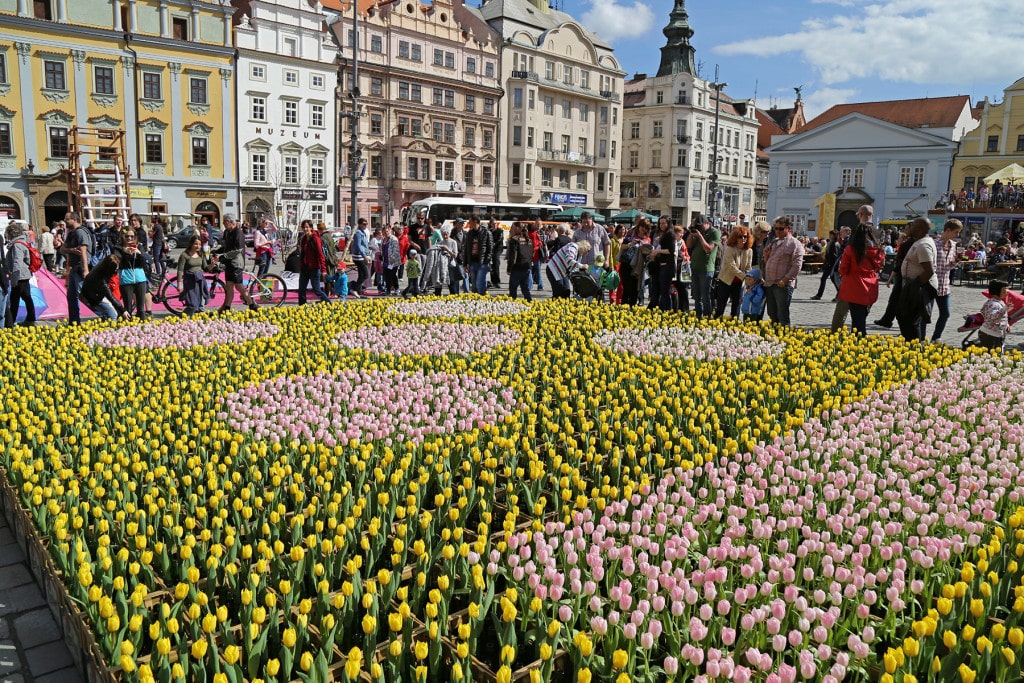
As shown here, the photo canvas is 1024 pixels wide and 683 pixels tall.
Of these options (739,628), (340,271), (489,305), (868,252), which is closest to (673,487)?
(739,628)

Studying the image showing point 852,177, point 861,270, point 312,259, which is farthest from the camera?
point 852,177

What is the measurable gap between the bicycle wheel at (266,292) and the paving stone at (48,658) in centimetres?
1320

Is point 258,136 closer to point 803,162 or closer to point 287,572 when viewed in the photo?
point 803,162

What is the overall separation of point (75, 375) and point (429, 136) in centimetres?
5363

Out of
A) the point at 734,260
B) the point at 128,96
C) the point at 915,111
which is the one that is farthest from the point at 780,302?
the point at 915,111

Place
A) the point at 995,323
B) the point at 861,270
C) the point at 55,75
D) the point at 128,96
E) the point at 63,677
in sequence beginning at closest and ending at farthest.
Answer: the point at 63,677 < the point at 995,323 < the point at 861,270 < the point at 55,75 < the point at 128,96

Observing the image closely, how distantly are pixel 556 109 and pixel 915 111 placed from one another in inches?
1182

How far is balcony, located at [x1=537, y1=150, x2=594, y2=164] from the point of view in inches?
2660

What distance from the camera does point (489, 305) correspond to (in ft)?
44.4

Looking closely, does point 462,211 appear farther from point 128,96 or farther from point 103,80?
point 103,80

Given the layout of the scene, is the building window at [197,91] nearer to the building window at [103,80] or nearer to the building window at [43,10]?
the building window at [103,80]

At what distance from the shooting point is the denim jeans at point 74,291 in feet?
40.6

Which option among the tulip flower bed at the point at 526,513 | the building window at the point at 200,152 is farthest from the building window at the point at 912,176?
the tulip flower bed at the point at 526,513

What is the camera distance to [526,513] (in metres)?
4.84
